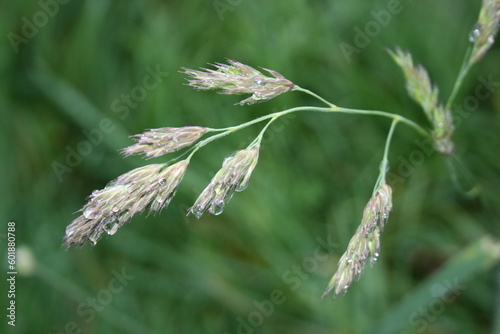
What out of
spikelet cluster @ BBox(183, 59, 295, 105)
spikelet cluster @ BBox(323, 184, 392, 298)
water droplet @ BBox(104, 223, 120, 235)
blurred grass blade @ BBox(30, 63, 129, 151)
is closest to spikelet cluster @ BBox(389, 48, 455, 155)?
spikelet cluster @ BBox(323, 184, 392, 298)

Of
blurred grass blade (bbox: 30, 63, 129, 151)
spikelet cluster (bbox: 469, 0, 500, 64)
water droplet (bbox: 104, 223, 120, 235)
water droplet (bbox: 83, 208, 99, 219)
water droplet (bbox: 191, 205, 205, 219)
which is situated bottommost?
spikelet cluster (bbox: 469, 0, 500, 64)

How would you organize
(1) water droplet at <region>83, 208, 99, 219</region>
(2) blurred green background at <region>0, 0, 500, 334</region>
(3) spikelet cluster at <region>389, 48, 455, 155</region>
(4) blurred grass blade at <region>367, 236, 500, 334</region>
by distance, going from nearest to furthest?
(1) water droplet at <region>83, 208, 99, 219</region> < (3) spikelet cluster at <region>389, 48, 455, 155</region> < (4) blurred grass blade at <region>367, 236, 500, 334</region> < (2) blurred green background at <region>0, 0, 500, 334</region>

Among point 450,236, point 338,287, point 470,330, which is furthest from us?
point 450,236

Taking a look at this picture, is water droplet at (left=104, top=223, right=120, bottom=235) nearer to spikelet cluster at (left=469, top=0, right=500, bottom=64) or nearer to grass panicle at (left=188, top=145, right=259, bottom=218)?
grass panicle at (left=188, top=145, right=259, bottom=218)

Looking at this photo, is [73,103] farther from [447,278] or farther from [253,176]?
[447,278]

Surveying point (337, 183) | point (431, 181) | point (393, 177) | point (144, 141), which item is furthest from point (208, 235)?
point (144, 141)

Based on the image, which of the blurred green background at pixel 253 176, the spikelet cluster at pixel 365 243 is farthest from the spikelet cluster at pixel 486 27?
the blurred green background at pixel 253 176

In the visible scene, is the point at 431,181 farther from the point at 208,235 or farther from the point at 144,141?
the point at 144,141
